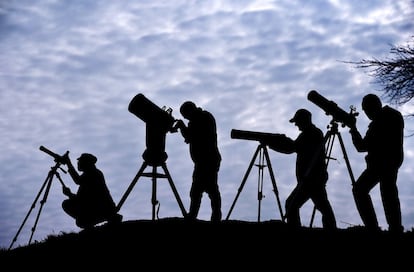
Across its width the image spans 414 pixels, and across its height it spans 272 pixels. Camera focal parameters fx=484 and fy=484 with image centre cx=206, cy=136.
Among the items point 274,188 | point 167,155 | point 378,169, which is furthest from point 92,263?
point 378,169

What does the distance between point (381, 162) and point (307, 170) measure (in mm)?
1150

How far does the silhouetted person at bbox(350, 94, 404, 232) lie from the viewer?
693 cm

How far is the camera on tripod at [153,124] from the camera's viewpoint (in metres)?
8.67

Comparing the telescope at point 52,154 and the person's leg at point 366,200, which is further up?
the telescope at point 52,154

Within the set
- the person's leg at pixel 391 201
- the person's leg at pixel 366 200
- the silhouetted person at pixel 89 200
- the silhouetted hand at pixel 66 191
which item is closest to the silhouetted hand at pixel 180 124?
the silhouetted person at pixel 89 200

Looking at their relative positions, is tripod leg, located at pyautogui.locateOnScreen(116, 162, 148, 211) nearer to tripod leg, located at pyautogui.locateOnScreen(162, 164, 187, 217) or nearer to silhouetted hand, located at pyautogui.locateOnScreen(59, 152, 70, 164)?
tripod leg, located at pyautogui.locateOnScreen(162, 164, 187, 217)

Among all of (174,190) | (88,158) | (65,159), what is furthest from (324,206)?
(65,159)

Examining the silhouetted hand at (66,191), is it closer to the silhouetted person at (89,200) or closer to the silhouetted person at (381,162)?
the silhouetted person at (89,200)

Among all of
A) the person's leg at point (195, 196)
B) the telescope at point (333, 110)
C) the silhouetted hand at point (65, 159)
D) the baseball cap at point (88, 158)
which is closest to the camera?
the telescope at point (333, 110)

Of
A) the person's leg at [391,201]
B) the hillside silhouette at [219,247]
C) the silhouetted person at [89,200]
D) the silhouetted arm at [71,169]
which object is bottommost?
the hillside silhouette at [219,247]

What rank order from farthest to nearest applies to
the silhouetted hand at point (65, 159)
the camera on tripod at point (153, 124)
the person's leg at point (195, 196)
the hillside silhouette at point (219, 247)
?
the silhouetted hand at point (65, 159) → the camera on tripod at point (153, 124) → the person's leg at point (195, 196) → the hillside silhouette at point (219, 247)

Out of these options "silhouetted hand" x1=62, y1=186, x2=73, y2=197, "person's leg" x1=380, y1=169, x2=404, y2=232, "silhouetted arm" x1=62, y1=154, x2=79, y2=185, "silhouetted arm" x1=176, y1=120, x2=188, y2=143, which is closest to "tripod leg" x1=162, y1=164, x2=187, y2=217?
"silhouetted arm" x1=176, y1=120, x2=188, y2=143

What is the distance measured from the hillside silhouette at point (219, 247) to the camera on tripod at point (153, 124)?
1.24 metres

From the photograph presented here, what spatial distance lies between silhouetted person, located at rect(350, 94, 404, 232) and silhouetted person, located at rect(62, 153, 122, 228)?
4.41m
